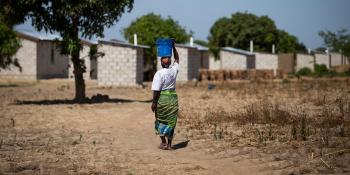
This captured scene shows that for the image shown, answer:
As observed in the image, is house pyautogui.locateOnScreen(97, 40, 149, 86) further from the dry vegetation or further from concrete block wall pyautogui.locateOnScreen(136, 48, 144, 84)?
the dry vegetation

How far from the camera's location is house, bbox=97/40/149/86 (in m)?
29.4

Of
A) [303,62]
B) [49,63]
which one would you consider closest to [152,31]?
[49,63]

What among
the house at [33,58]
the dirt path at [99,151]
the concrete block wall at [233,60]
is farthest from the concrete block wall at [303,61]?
the dirt path at [99,151]

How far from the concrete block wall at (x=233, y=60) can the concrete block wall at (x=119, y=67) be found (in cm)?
1698

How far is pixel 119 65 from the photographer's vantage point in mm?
29484

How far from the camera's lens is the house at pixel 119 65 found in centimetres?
2936

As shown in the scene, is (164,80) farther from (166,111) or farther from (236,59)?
(236,59)

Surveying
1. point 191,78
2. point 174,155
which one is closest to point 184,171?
point 174,155

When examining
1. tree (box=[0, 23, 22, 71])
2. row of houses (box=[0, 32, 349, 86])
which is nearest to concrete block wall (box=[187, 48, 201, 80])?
row of houses (box=[0, 32, 349, 86])

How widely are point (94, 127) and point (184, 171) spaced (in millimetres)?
5610

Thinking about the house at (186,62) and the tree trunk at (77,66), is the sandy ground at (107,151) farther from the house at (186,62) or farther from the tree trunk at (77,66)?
the house at (186,62)

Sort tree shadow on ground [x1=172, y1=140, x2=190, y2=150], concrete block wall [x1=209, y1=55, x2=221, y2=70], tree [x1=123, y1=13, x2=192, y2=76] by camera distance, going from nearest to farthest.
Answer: tree shadow on ground [x1=172, y1=140, x2=190, y2=150] < tree [x1=123, y1=13, x2=192, y2=76] < concrete block wall [x1=209, y1=55, x2=221, y2=70]

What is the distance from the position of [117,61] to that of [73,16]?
1238cm

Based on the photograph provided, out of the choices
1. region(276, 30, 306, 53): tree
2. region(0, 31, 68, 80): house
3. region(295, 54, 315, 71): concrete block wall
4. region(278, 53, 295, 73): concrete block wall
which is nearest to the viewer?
region(0, 31, 68, 80): house
